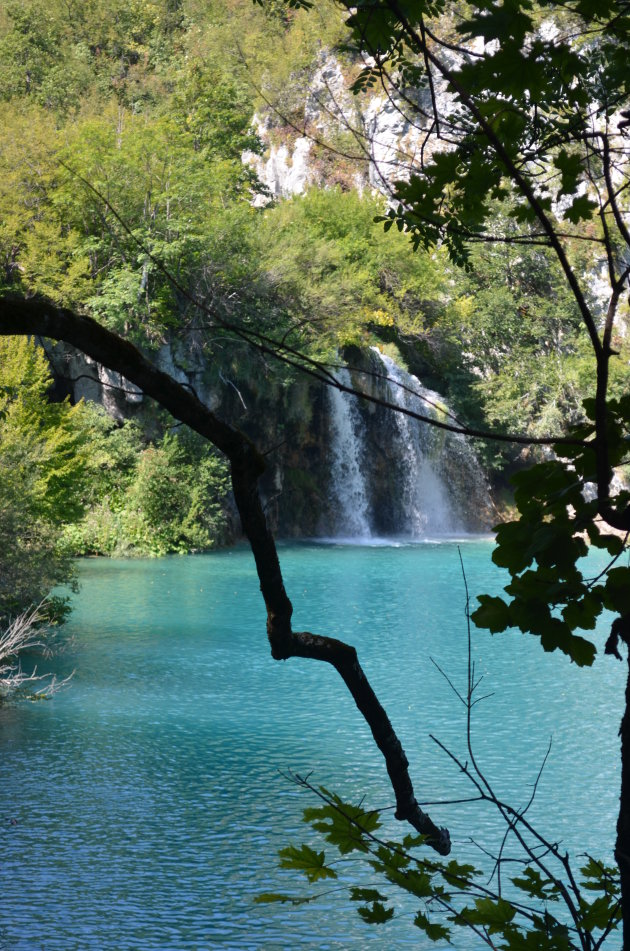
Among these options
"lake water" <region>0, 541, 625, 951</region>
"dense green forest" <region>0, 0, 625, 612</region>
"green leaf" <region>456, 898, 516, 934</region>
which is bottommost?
"lake water" <region>0, 541, 625, 951</region>

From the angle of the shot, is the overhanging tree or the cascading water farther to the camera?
the cascading water

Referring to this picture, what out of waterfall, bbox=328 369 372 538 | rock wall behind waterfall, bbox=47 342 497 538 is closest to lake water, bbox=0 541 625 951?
rock wall behind waterfall, bbox=47 342 497 538

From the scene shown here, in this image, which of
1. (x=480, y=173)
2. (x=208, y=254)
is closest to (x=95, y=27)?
(x=208, y=254)

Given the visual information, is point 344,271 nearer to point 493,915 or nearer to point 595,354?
point 595,354

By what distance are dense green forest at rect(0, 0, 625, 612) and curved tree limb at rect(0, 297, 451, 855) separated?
11.3 m

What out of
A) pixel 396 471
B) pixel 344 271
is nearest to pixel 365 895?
pixel 396 471

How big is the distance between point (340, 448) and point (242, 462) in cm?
2716

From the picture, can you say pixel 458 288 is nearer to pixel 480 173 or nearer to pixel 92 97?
pixel 92 97

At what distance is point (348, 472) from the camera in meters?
29.2

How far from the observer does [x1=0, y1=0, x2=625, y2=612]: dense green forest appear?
24.0 m

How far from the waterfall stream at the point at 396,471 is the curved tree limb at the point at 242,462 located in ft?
82.9

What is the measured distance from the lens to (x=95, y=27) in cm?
5112

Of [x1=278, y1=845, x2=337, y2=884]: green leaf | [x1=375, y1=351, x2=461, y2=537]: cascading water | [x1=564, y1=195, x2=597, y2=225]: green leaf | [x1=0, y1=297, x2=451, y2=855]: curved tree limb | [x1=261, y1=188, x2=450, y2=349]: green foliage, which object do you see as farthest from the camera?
[x1=375, y1=351, x2=461, y2=537]: cascading water

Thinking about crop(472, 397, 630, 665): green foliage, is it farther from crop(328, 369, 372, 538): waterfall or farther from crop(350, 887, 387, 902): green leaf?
crop(328, 369, 372, 538): waterfall
